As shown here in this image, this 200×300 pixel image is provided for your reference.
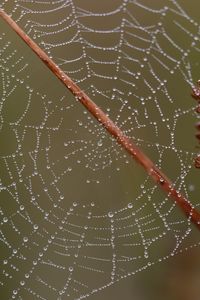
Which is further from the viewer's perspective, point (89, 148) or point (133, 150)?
point (89, 148)

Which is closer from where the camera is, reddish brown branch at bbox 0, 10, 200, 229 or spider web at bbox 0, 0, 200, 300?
reddish brown branch at bbox 0, 10, 200, 229

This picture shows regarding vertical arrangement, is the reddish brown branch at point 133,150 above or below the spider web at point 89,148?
below

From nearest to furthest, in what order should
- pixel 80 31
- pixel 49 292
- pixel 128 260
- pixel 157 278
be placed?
pixel 157 278
pixel 128 260
pixel 49 292
pixel 80 31

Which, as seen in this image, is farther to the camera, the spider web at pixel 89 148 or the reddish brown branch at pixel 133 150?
the spider web at pixel 89 148

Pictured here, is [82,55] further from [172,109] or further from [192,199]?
[192,199]

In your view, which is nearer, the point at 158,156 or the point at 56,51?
the point at 158,156

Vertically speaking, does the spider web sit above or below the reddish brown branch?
above

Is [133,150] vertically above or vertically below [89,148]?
below

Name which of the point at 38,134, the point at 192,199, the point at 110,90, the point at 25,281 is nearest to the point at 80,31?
the point at 110,90
